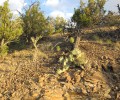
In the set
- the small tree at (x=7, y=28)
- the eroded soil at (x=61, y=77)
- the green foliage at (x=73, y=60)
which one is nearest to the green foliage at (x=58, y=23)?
the small tree at (x=7, y=28)

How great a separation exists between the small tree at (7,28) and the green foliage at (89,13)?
528cm

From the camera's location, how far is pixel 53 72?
818 inches

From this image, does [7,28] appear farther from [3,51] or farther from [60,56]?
[60,56]

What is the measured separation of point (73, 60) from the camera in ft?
69.8

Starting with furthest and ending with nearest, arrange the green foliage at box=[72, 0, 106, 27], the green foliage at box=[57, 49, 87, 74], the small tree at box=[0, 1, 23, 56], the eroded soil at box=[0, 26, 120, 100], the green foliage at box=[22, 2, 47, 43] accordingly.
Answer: the green foliage at box=[72, 0, 106, 27] → the green foliage at box=[22, 2, 47, 43] → the small tree at box=[0, 1, 23, 56] → the green foliage at box=[57, 49, 87, 74] → the eroded soil at box=[0, 26, 120, 100]

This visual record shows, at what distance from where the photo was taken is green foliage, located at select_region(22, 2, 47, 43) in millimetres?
27234

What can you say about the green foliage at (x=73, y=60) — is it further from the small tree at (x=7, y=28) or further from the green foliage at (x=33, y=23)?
the green foliage at (x=33, y=23)

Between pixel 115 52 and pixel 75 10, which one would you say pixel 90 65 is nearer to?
pixel 115 52

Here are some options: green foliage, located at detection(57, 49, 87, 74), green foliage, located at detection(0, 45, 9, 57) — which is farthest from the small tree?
green foliage, located at detection(57, 49, 87, 74)

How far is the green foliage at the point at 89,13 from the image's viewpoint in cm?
2817

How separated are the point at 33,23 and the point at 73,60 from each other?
24.6ft

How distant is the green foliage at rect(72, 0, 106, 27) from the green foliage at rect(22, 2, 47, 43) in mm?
2909

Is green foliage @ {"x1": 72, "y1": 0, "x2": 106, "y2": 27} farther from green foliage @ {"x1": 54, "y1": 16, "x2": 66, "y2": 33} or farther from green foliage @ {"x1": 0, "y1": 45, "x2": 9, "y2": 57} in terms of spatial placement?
green foliage @ {"x1": 0, "y1": 45, "x2": 9, "y2": 57}

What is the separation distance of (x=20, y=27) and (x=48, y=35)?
3079 mm
